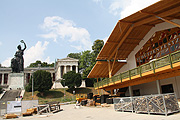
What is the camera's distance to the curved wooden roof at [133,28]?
16.0m

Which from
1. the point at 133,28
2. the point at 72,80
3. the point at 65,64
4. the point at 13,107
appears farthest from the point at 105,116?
Result: the point at 65,64

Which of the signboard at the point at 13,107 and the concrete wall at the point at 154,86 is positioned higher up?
the concrete wall at the point at 154,86

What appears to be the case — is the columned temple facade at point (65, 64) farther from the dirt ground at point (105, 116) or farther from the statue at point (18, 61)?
the dirt ground at point (105, 116)

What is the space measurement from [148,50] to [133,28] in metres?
4.09

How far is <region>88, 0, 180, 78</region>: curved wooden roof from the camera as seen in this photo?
1596 cm

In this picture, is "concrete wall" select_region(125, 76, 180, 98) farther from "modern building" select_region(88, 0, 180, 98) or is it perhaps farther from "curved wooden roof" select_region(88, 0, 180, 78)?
"curved wooden roof" select_region(88, 0, 180, 78)

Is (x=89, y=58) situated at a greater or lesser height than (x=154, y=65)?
greater

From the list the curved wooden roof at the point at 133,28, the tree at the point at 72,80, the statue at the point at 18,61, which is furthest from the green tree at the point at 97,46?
the curved wooden roof at the point at 133,28

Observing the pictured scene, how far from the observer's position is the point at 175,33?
60.5ft

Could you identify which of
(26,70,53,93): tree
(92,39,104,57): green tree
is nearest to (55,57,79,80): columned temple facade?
(92,39,104,57): green tree

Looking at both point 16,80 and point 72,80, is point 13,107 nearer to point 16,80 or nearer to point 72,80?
point 16,80

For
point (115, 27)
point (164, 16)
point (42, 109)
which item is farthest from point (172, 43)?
point (42, 109)

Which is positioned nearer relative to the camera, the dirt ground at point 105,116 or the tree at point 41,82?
the dirt ground at point 105,116

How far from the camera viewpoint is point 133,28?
21.4m
